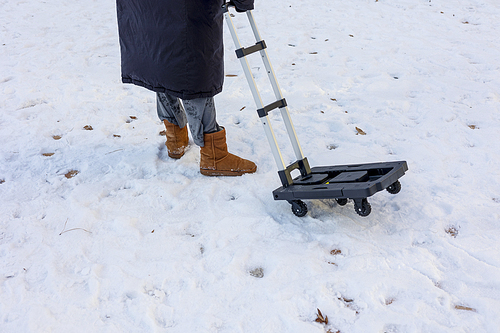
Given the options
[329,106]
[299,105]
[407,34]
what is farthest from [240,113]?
[407,34]

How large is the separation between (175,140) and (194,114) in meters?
0.46

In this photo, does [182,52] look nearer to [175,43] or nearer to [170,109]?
[175,43]

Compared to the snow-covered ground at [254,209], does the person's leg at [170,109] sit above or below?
above

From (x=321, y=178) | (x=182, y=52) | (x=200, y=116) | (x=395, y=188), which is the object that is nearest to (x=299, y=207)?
(x=321, y=178)

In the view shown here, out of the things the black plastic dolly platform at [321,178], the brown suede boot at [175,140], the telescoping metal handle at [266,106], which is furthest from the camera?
the brown suede boot at [175,140]

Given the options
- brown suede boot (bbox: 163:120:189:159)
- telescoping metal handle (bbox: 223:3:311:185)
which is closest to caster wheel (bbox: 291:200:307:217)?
telescoping metal handle (bbox: 223:3:311:185)

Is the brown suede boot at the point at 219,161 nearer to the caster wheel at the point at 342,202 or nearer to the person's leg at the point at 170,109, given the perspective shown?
the person's leg at the point at 170,109

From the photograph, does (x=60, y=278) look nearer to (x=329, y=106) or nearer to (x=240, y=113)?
(x=240, y=113)

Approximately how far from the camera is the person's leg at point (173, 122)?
8.73 ft

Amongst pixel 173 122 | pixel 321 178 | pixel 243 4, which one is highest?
pixel 243 4

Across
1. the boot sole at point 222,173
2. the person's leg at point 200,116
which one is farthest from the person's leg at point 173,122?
the boot sole at point 222,173

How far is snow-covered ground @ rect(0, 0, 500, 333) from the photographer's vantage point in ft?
5.26

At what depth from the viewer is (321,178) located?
2.22 m

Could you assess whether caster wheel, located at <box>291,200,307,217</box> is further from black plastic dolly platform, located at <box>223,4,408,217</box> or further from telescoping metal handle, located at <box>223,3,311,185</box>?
telescoping metal handle, located at <box>223,3,311,185</box>
